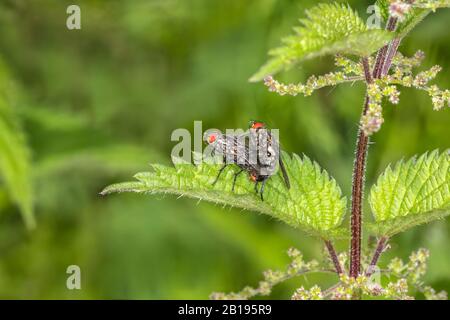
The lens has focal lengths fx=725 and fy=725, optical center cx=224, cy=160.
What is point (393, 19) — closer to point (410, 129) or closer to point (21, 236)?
point (410, 129)

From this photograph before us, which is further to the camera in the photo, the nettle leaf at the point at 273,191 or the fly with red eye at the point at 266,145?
the fly with red eye at the point at 266,145

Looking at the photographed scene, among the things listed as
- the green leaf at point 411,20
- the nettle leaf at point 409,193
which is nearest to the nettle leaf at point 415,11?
the green leaf at point 411,20

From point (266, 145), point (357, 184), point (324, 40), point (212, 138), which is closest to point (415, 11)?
point (324, 40)

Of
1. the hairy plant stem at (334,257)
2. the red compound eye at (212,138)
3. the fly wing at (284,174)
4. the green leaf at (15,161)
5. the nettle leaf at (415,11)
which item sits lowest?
the hairy plant stem at (334,257)

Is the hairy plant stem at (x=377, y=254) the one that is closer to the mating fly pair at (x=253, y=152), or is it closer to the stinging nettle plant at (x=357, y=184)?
the stinging nettle plant at (x=357, y=184)

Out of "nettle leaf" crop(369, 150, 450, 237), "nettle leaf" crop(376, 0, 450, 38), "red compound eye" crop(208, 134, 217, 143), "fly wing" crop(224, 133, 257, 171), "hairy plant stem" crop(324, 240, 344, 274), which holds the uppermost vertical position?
"nettle leaf" crop(376, 0, 450, 38)

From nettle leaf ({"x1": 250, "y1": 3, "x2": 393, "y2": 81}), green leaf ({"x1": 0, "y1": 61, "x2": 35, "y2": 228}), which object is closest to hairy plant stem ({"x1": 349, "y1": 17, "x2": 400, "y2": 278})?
nettle leaf ({"x1": 250, "y1": 3, "x2": 393, "y2": 81})

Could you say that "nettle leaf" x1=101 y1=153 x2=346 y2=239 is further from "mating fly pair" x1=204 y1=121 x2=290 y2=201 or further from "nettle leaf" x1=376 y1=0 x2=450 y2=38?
"nettle leaf" x1=376 y1=0 x2=450 y2=38

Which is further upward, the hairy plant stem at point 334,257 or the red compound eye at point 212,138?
the red compound eye at point 212,138
